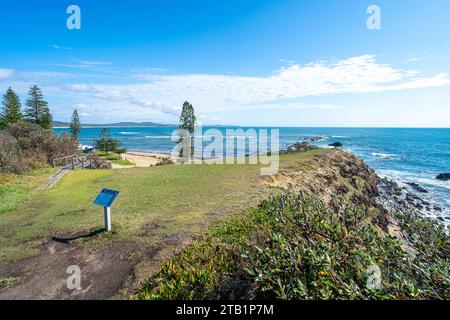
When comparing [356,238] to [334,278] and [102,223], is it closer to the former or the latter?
[334,278]

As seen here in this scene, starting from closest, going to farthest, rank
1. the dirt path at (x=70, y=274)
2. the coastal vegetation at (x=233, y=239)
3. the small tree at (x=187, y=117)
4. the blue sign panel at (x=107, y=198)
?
the coastal vegetation at (x=233, y=239), the dirt path at (x=70, y=274), the blue sign panel at (x=107, y=198), the small tree at (x=187, y=117)

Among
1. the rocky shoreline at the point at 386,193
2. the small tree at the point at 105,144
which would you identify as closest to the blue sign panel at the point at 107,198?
the rocky shoreline at the point at 386,193

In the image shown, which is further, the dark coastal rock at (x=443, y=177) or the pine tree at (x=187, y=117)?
the pine tree at (x=187, y=117)

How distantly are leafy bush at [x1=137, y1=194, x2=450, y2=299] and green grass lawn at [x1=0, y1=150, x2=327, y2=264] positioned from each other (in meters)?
2.53

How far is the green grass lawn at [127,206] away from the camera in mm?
8219

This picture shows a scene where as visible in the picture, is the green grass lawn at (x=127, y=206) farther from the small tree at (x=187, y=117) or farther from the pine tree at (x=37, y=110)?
the pine tree at (x=37, y=110)

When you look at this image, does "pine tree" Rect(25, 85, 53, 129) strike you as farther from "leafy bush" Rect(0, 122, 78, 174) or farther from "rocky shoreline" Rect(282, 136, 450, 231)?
"rocky shoreline" Rect(282, 136, 450, 231)

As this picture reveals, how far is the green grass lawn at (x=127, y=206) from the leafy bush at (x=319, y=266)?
2.53 m

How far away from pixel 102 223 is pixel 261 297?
22.1ft

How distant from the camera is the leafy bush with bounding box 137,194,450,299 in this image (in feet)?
11.3

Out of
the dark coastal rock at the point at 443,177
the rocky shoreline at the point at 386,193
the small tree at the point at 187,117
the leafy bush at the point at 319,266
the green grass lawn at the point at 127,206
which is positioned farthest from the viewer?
the small tree at the point at 187,117
